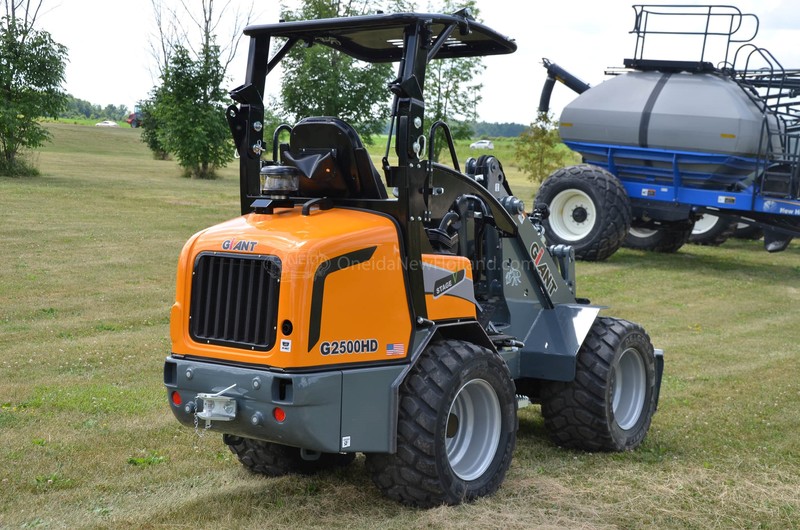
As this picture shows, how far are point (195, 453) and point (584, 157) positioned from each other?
1311 centimetres

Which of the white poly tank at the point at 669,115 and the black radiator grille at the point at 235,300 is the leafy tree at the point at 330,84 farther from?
the black radiator grille at the point at 235,300

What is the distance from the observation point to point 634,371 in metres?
6.88

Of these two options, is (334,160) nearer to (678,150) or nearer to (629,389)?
(629,389)

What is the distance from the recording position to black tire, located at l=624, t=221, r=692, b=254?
18.7m

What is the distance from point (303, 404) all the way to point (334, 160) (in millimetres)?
1404

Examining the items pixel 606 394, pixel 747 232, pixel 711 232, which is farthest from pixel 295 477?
pixel 747 232

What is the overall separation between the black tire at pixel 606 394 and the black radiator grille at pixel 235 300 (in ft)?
8.15

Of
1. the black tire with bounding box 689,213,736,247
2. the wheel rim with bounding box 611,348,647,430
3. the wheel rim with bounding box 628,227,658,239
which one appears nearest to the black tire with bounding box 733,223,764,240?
the black tire with bounding box 689,213,736,247

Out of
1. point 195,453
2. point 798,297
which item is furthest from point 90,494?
point 798,297

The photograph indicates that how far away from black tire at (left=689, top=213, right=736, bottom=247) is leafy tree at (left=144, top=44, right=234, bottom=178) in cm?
1963

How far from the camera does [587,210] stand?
16688 millimetres

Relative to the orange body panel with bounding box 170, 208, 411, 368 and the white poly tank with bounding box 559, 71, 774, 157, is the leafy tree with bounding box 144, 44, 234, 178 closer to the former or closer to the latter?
the white poly tank with bounding box 559, 71, 774, 157

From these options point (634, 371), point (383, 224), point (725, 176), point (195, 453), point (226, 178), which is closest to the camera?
point (383, 224)

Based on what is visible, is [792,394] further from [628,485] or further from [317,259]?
[317,259]
